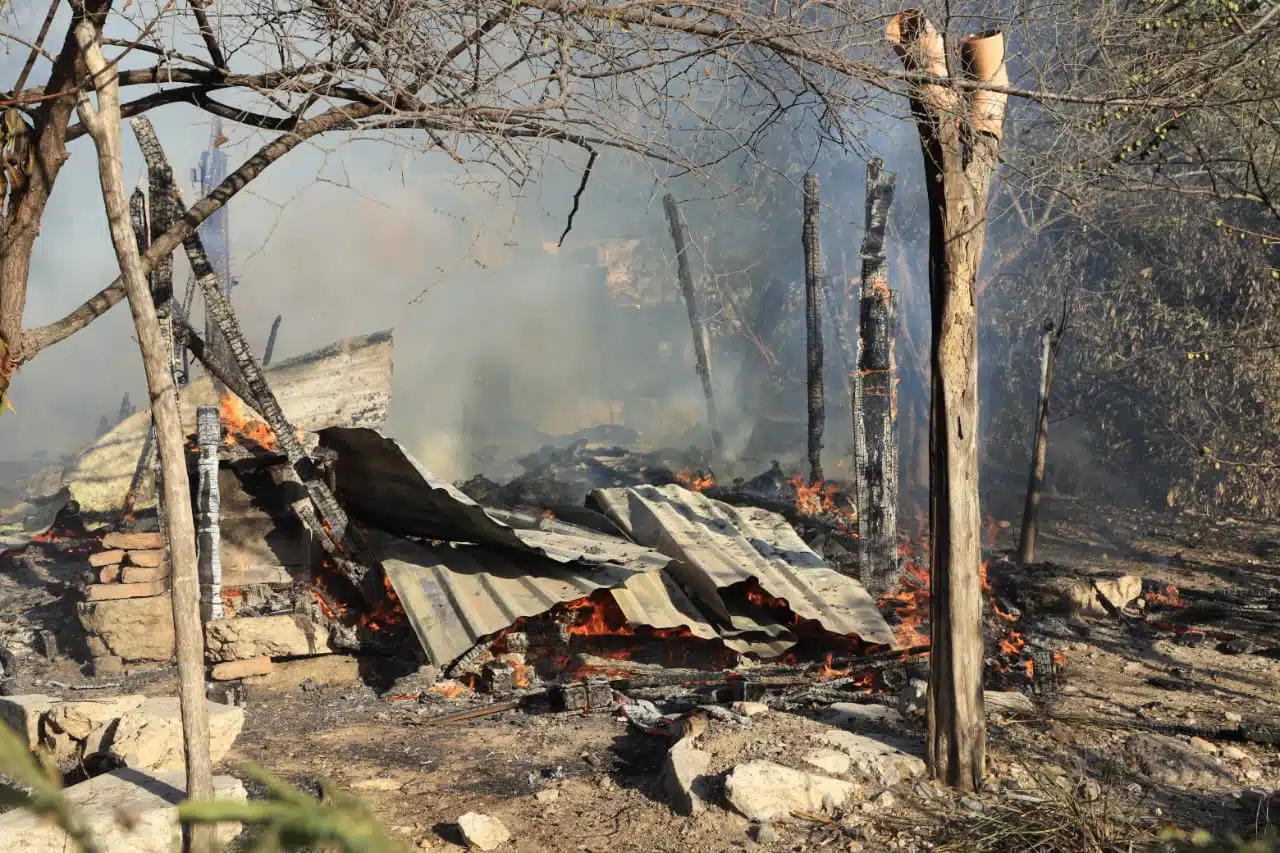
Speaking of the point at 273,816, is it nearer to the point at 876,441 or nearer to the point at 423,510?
the point at 423,510

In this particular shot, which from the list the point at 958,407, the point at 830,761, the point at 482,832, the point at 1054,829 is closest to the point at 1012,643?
the point at 830,761

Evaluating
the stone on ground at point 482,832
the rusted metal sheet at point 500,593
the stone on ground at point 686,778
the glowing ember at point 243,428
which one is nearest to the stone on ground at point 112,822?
the stone on ground at point 482,832

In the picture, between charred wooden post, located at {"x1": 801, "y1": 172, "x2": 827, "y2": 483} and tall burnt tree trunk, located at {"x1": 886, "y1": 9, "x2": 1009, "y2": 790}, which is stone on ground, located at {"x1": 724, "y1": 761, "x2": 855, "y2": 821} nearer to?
tall burnt tree trunk, located at {"x1": 886, "y1": 9, "x2": 1009, "y2": 790}

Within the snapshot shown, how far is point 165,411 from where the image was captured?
14.2 ft

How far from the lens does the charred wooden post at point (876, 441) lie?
10.4 meters

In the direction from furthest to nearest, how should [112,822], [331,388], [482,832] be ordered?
[331,388], [482,832], [112,822]

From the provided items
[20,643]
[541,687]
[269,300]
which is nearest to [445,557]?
[541,687]

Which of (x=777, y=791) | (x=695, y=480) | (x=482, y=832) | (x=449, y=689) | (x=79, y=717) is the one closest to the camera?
(x=482, y=832)

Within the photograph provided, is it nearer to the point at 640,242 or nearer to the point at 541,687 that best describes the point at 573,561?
the point at 541,687

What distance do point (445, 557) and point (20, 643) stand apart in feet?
13.2

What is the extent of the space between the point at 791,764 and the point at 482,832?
1.73 meters

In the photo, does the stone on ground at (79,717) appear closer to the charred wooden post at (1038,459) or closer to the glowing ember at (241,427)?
the glowing ember at (241,427)

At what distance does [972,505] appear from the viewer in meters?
5.69

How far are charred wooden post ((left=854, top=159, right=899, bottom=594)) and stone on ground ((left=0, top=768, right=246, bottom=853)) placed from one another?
6.83 m
